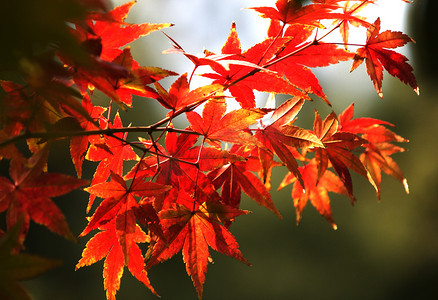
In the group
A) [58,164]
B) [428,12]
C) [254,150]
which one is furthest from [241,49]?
[428,12]

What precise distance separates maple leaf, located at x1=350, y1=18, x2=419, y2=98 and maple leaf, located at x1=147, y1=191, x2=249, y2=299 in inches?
15.6

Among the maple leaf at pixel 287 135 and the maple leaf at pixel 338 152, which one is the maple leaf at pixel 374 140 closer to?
the maple leaf at pixel 338 152

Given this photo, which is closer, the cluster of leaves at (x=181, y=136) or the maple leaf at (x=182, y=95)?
the cluster of leaves at (x=181, y=136)

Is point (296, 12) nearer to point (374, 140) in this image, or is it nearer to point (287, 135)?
point (287, 135)

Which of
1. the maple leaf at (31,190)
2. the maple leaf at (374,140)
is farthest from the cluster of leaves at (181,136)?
the maple leaf at (374,140)

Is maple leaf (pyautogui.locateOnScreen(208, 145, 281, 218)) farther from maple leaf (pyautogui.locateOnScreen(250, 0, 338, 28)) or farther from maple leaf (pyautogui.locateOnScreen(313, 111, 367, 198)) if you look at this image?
maple leaf (pyautogui.locateOnScreen(250, 0, 338, 28))

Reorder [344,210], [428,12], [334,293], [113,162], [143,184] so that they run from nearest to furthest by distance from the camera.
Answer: [143,184], [113,162], [334,293], [344,210], [428,12]

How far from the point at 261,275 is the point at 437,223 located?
357cm

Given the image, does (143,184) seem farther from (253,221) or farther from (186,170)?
(253,221)

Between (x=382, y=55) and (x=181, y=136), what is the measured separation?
43 centimetres

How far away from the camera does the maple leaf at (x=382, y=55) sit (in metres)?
0.72

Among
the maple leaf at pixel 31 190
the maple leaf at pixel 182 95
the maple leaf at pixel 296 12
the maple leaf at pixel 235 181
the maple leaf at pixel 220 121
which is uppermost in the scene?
the maple leaf at pixel 296 12

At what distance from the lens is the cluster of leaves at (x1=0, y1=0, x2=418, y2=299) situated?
48cm

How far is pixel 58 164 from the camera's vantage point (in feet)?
20.2
